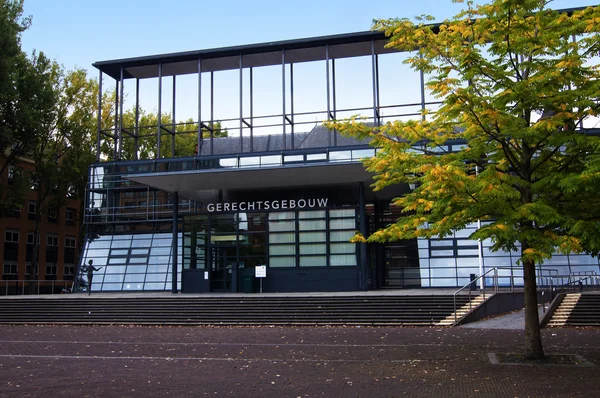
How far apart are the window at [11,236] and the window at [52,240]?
14.3ft

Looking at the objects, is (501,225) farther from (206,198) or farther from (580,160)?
(206,198)

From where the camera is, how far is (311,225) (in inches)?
1205

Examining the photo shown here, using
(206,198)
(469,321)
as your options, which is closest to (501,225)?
(469,321)

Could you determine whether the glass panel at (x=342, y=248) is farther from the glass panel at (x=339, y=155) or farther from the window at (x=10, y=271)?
the window at (x=10, y=271)

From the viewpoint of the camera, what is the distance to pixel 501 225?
1134 centimetres

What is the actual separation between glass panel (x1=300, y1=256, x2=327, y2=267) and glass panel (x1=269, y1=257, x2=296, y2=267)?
438mm

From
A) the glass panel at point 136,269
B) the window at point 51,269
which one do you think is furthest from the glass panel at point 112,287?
the window at point 51,269

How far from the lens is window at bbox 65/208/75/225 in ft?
189

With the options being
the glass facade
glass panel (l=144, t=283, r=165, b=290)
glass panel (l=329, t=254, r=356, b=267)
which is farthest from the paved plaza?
the glass facade

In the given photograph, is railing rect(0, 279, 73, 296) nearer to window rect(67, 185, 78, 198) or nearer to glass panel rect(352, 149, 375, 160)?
window rect(67, 185, 78, 198)

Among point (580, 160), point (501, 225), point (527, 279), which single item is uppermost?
point (580, 160)

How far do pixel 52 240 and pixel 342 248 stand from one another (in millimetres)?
34097

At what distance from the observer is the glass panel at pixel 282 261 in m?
30.6

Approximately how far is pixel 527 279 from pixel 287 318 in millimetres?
11337
